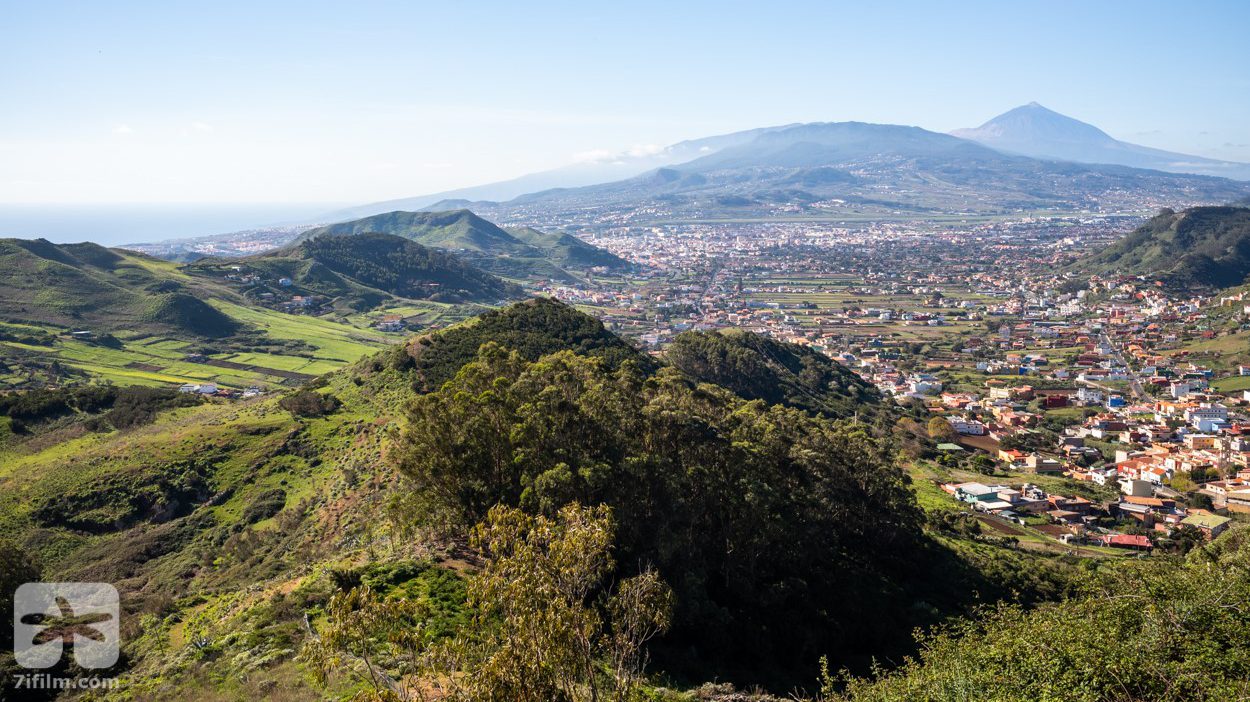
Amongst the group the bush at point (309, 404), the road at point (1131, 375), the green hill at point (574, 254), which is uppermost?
the green hill at point (574, 254)

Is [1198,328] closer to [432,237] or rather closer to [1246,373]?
[1246,373]

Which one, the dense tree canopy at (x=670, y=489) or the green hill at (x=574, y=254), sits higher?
the green hill at (x=574, y=254)

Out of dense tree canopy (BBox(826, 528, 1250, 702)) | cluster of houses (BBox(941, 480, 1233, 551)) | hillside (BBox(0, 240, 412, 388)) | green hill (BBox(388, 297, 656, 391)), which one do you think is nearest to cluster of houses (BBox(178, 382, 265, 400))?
hillside (BBox(0, 240, 412, 388))

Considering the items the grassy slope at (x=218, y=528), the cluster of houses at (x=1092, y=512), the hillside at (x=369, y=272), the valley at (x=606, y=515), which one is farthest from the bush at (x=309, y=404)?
the hillside at (x=369, y=272)

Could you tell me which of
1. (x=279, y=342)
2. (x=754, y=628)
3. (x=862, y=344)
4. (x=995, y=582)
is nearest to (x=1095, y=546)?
(x=995, y=582)

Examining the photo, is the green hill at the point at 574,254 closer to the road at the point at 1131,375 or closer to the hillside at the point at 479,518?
the road at the point at 1131,375
